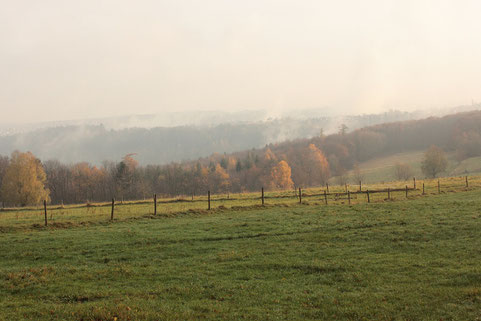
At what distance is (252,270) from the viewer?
53.5 ft

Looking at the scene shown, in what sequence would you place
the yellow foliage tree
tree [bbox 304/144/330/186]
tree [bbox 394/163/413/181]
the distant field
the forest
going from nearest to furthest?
the yellow foliage tree, the forest, tree [bbox 394/163/413/181], the distant field, tree [bbox 304/144/330/186]

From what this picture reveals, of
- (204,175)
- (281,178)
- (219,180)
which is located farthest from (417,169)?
(204,175)

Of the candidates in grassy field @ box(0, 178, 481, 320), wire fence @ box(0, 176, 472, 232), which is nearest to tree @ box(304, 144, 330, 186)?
wire fence @ box(0, 176, 472, 232)

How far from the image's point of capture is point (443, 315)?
10695mm

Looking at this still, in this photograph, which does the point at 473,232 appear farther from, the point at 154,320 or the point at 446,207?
the point at 154,320

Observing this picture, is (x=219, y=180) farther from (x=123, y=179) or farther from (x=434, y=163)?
(x=434, y=163)

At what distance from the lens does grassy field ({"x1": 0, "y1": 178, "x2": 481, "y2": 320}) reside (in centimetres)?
1159

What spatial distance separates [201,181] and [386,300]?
13964 cm

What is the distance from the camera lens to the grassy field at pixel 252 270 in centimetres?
1159

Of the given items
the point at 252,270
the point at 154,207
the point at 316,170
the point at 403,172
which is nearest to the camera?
the point at 252,270

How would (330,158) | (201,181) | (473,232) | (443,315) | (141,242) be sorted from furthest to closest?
(330,158) → (201,181) → (141,242) → (473,232) → (443,315)

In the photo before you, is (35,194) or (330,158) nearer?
(35,194)

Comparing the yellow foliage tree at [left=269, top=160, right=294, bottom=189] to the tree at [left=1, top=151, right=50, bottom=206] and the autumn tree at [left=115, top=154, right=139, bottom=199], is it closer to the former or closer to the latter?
the autumn tree at [left=115, top=154, right=139, bottom=199]

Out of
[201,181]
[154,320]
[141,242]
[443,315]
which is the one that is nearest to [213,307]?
[154,320]
